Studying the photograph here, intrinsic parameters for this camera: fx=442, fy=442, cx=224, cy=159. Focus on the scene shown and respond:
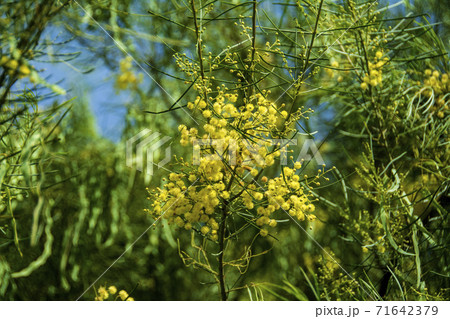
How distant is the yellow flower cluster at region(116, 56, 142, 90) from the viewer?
42 centimetres

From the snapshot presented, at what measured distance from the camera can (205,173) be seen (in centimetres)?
30

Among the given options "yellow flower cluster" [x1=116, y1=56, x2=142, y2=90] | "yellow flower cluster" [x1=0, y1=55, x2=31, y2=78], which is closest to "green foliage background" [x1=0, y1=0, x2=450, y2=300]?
"yellow flower cluster" [x1=116, y1=56, x2=142, y2=90]

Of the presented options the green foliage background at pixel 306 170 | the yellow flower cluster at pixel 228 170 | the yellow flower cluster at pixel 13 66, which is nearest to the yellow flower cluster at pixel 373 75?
the green foliage background at pixel 306 170

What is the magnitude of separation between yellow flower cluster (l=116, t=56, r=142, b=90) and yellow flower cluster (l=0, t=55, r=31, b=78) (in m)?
0.13

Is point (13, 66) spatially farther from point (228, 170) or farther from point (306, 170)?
point (306, 170)

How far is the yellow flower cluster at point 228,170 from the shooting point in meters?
0.30

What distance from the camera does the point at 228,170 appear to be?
0.30 metres

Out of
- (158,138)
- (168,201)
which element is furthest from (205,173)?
(158,138)

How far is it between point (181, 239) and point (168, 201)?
0.80 ft

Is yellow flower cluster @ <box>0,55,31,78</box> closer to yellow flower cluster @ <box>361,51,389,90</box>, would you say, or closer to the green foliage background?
the green foliage background

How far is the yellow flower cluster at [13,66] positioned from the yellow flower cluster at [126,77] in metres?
0.13

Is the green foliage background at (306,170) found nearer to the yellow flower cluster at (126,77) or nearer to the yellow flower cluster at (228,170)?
the yellow flower cluster at (126,77)

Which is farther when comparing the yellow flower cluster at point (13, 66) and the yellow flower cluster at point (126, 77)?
the yellow flower cluster at point (126, 77)
